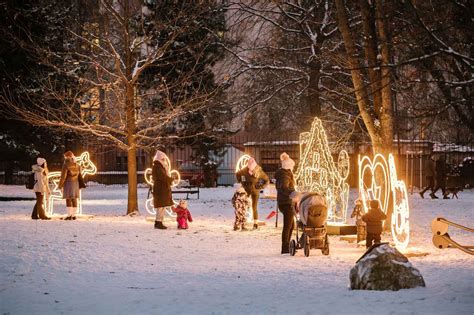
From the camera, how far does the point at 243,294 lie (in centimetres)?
913

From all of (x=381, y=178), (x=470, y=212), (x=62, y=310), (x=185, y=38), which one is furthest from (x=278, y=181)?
(x=185, y=38)

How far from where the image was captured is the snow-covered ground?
8.38 metres

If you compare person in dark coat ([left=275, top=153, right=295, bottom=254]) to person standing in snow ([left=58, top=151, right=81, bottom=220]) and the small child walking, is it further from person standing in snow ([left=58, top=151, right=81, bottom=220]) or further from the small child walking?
person standing in snow ([left=58, top=151, right=81, bottom=220])

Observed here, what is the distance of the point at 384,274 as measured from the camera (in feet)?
30.5

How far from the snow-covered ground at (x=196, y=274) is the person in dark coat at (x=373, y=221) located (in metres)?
0.55

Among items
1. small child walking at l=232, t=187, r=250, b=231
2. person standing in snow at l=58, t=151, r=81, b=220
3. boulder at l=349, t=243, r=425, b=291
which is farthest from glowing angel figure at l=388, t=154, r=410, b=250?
person standing in snow at l=58, t=151, r=81, b=220

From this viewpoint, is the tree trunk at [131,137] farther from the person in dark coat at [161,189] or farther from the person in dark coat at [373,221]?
the person in dark coat at [373,221]

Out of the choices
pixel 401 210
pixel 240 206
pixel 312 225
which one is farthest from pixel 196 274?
pixel 240 206

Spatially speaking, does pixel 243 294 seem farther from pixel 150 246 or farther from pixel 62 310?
pixel 150 246

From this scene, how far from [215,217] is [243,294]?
12.3 metres

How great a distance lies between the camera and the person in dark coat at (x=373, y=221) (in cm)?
1312

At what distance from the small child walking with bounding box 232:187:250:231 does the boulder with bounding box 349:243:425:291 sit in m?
7.73

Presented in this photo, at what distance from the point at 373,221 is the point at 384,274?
4022mm

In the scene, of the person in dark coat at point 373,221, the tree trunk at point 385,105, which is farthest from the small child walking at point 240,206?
the person in dark coat at point 373,221
